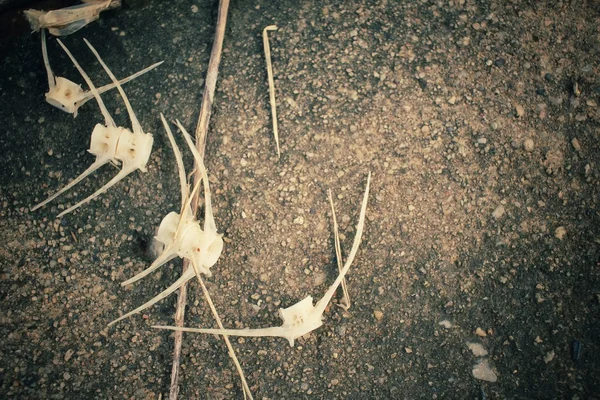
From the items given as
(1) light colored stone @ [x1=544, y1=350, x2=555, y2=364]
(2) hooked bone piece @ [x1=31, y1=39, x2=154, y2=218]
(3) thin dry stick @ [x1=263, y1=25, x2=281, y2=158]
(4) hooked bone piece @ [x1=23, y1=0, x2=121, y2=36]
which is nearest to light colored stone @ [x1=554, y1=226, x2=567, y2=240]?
(1) light colored stone @ [x1=544, y1=350, x2=555, y2=364]

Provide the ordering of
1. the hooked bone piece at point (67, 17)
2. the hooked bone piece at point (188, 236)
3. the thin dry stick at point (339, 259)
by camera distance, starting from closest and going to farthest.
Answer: the hooked bone piece at point (188, 236)
the thin dry stick at point (339, 259)
the hooked bone piece at point (67, 17)

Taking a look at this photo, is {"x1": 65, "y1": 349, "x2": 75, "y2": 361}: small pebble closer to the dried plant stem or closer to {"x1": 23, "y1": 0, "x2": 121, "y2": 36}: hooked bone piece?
the dried plant stem

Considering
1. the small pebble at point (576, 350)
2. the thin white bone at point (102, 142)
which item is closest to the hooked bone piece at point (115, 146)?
the thin white bone at point (102, 142)

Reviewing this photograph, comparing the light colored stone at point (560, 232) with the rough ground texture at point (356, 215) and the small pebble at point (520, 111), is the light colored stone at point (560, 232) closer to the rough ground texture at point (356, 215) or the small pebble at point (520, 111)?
the rough ground texture at point (356, 215)

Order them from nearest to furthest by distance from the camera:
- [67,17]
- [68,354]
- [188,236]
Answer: [188,236]
[68,354]
[67,17]

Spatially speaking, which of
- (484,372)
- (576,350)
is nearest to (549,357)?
(576,350)

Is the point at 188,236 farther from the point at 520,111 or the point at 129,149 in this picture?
the point at 520,111
